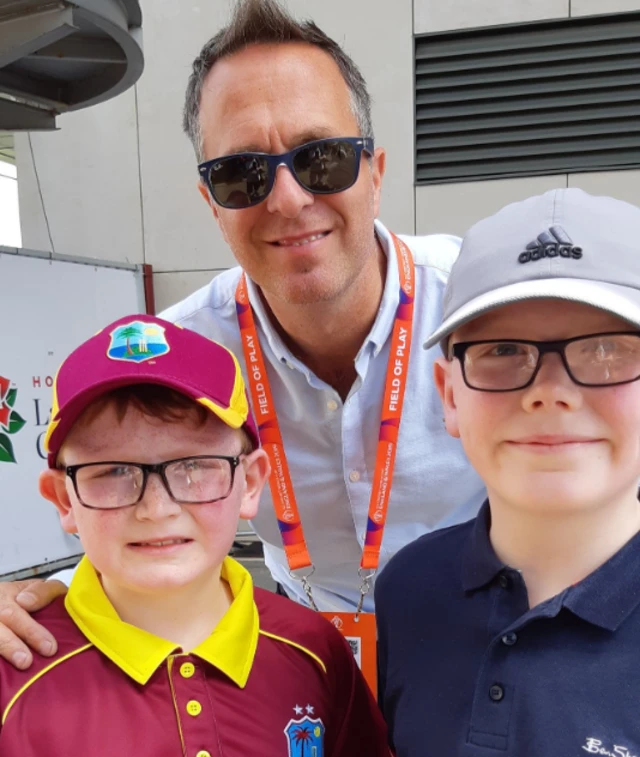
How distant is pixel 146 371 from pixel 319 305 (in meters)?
0.85

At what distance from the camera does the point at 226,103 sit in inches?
78.4

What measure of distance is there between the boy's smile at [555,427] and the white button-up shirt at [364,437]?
1.00 meters

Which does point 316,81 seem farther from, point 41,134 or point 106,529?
point 41,134

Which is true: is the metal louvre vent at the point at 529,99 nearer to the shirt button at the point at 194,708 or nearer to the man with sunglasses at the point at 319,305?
the man with sunglasses at the point at 319,305

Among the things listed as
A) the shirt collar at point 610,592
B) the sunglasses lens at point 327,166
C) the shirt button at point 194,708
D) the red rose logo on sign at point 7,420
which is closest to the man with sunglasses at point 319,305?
the sunglasses lens at point 327,166

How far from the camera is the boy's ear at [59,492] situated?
135 cm

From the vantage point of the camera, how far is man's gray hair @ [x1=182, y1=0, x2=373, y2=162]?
205cm

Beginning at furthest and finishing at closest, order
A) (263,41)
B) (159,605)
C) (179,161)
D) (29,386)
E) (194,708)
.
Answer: (179,161) → (29,386) → (263,41) → (159,605) → (194,708)

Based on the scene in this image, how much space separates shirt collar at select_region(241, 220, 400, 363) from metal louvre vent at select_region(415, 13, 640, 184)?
12.6ft

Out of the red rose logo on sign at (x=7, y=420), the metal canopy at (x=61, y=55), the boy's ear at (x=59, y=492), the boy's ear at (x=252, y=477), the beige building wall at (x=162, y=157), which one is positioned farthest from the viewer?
the beige building wall at (x=162, y=157)

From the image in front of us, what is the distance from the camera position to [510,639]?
1.14 meters

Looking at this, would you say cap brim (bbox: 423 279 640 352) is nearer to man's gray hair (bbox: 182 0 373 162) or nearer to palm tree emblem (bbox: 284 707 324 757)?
palm tree emblem (bbox: 284 707 324 757)

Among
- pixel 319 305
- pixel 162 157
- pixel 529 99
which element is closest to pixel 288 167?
pixel 319 305

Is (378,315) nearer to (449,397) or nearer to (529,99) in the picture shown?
(449,397)
